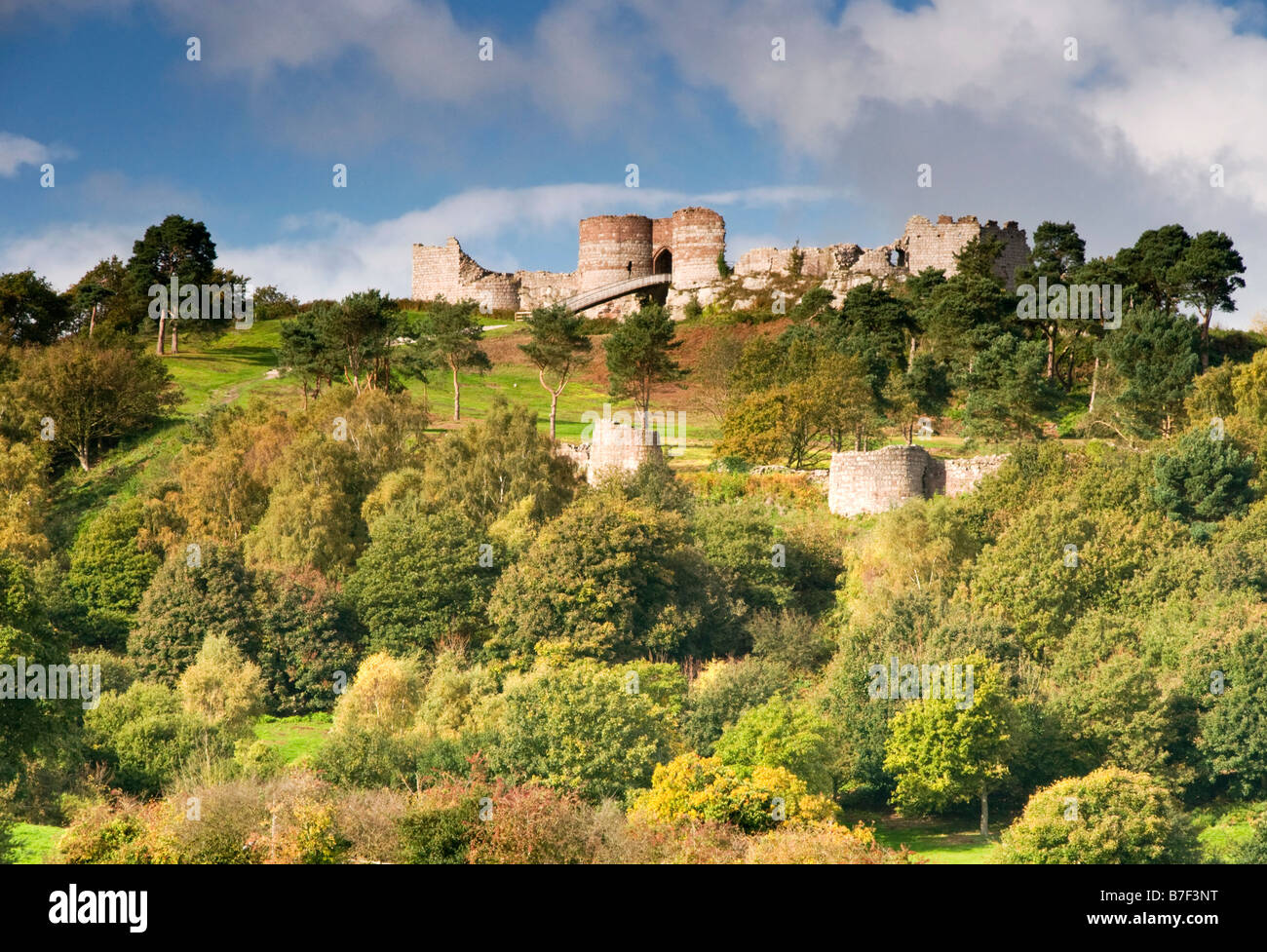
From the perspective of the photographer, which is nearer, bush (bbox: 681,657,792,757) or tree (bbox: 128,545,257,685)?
bush (bbox: 681,657,792,757)

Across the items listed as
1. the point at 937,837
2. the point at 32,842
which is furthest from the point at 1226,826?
the point at 32,842

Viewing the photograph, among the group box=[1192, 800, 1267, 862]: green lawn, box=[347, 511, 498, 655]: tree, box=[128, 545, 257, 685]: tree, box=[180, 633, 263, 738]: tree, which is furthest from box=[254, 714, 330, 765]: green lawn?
box=[1192, 800, 1267, 862]: green lawn

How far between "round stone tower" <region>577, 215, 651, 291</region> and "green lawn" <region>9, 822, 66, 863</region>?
208 ft

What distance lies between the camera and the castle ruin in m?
82.4

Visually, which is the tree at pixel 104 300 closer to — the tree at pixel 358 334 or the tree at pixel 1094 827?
the tree at pixel 358 334

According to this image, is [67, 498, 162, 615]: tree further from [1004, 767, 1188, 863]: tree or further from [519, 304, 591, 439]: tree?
[1004, 767, 1188, 863]: tree

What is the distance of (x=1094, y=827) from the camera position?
31.7 m

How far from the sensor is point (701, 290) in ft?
282

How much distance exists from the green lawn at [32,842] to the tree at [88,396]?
26222 mm


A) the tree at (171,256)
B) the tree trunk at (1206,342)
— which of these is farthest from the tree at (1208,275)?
the tree at (171,256)

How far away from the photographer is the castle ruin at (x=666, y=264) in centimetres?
8238

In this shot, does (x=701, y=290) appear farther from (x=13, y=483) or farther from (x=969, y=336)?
(x=13, y=483)

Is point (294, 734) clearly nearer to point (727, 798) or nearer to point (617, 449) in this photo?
point (727, 798)

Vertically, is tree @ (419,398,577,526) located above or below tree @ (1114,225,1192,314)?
below
